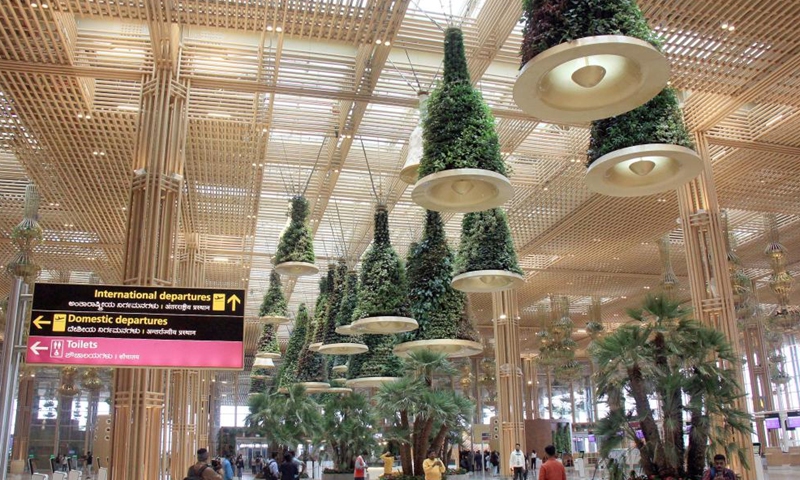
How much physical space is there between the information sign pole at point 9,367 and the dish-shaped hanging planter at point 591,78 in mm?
5905

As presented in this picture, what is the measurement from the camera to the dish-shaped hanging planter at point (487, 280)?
9.25 meters

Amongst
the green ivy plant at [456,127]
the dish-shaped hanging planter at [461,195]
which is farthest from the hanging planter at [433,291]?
the dish-shaped hanging planter at [461,195]

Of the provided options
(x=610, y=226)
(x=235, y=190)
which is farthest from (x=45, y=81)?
(x=610, y=226)

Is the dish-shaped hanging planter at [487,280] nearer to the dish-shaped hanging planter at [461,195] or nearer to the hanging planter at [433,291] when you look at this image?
the dish-shaped hanging planter at [461,195]

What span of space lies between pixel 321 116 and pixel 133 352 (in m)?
8.18

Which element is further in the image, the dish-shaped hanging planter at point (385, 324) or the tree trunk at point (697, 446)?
the dish-shaped hanging planter at point (385, 324)

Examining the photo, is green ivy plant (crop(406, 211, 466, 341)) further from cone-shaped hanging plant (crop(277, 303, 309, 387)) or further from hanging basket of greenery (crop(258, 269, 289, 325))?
cone-shaped hanging plant (crop(277, 303, 309, 387))

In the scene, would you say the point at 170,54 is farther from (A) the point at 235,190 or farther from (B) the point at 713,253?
(B) the point at 713,253

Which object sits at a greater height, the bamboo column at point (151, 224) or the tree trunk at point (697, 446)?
the bamboo column at point (151, 224)

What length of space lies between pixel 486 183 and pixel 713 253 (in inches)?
343

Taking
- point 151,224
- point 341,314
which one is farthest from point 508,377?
point 151,224

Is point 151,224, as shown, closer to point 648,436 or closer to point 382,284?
point 382,284

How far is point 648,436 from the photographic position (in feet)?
33.3

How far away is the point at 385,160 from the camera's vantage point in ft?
60.7
